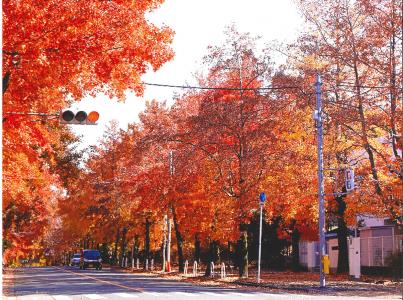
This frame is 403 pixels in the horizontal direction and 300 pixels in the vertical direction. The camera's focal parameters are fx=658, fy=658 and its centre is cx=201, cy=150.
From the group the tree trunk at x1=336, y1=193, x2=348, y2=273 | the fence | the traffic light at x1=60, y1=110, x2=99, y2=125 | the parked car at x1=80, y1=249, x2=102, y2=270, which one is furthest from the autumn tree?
the parked car at x1=80, y1=249, x2=102, y2=270

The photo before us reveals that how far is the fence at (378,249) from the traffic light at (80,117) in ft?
94.8

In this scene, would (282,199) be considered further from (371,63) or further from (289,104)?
(371,63)

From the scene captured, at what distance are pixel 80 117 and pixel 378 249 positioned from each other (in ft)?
109

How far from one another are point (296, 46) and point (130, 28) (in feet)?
64.4

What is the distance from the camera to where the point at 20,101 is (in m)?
18.9

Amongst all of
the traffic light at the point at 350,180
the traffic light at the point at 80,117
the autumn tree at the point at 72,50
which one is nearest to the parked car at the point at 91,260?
the traffic light at the point at 350,180

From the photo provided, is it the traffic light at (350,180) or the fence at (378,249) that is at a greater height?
the traffic light at (350,180)

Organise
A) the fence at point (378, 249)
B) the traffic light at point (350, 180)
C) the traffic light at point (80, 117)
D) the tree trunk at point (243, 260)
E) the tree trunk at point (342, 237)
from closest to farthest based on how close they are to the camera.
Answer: the traffic light at point (80, 117), the traffic light at point (350, 180), the tree trunk at point (243, 260), the tree trunk at point (342, 237), the fence at point (378, 249)

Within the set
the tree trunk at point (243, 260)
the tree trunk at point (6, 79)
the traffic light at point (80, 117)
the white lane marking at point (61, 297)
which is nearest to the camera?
the traffic light at point (80, 117)

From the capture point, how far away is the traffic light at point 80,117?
56.4 ft

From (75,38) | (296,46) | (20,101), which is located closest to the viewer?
(75,38)

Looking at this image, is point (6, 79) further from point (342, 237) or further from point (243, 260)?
point (342, 237)

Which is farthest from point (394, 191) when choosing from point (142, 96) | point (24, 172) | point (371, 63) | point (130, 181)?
point (130, 181)

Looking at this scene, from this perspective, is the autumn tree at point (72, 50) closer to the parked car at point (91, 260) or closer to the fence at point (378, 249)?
the fence at point (378, 249)
